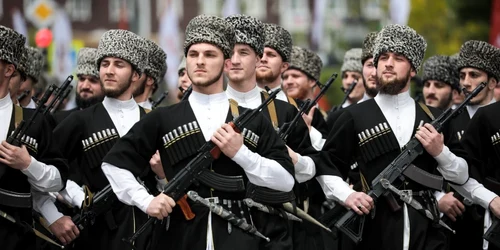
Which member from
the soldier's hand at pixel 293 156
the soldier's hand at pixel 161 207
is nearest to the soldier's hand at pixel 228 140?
the soldier's hand at pixel 161 207

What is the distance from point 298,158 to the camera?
423 inches

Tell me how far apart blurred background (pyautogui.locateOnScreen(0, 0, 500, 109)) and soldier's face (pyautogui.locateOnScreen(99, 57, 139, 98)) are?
5.54 metres

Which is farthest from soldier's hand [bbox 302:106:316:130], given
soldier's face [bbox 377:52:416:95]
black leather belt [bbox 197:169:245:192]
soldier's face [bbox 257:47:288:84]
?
black leather belt [bbox 197:169:245:192]

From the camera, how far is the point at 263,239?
966cm

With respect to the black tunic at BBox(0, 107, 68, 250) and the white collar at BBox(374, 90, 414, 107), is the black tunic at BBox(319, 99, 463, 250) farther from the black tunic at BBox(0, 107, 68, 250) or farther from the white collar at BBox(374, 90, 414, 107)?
the black tunic at BBox(0, 107, 68, 250)

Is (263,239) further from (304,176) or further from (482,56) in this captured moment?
(482,56)

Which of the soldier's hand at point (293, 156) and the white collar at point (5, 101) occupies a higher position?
the white collar at point (5, 101)

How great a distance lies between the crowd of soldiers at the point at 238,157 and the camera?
955 cm

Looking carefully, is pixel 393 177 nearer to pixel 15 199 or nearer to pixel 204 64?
pixel 204 64

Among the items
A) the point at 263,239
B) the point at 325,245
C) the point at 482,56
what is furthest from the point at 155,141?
the point at 482,56

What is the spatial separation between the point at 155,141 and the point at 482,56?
165 inches

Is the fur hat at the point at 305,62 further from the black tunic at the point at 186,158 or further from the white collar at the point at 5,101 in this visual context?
the white collar at the point at 5,101

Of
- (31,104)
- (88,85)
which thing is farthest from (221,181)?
(31,104)

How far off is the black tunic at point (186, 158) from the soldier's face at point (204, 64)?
0.26 m
